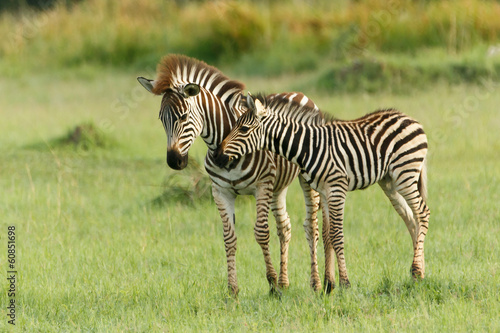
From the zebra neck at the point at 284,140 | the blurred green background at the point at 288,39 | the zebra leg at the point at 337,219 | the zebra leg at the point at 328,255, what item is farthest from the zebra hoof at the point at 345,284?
the blurred green background at the point at 288,39

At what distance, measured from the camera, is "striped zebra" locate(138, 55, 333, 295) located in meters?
5.87

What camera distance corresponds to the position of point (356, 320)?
5.55 meters

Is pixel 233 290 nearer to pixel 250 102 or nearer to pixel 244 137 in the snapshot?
pixel 244 137

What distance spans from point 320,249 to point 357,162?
80.3 inches

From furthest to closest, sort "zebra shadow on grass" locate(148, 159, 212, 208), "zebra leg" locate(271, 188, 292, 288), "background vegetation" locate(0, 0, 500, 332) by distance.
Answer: "zebra shadow on grass" locate(148, 159, 212, 208), "zebra leg" locate(271, 188, 292, 288), "background vegetation" locate(0, 0, 500, 332)

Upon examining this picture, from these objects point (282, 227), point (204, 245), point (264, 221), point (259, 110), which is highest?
point (259, 110)

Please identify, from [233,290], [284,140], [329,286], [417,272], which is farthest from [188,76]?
[417,272]

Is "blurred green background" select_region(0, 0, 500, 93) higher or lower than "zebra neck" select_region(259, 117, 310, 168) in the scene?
higher

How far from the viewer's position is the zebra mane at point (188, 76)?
604 centimetres

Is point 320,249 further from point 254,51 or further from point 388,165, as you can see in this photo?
point 254,51

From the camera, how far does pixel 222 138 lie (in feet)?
20.3

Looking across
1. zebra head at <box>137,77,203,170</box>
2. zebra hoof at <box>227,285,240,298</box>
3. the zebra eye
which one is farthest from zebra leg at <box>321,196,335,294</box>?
the zebra eye

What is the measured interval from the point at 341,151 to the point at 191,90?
1407 millimetres

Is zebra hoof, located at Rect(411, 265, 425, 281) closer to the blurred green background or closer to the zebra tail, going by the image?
the zebra tail
